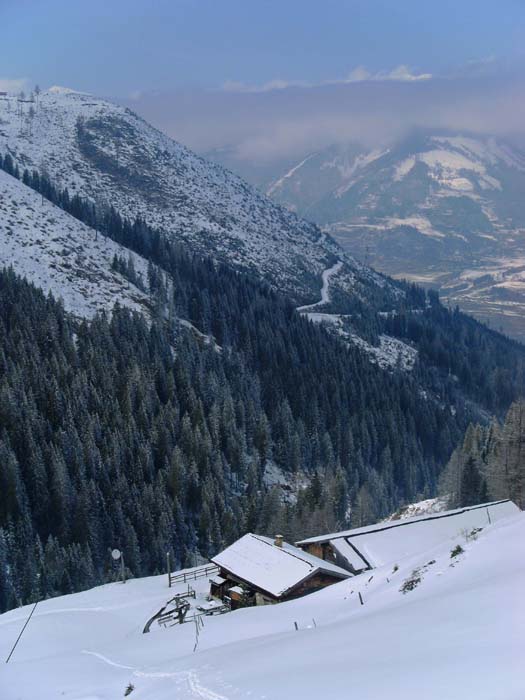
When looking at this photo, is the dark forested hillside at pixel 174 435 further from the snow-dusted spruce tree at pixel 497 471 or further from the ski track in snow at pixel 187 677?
the ski track in snow at pixel 187 677

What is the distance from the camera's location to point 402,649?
19.4 metres

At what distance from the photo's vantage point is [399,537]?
56438 millimetres

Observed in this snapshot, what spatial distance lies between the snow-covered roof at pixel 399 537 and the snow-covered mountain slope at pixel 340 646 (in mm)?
16805

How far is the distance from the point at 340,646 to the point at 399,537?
3676 cm

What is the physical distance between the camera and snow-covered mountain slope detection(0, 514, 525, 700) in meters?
17.4

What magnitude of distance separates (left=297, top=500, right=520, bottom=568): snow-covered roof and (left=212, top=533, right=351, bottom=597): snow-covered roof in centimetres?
426

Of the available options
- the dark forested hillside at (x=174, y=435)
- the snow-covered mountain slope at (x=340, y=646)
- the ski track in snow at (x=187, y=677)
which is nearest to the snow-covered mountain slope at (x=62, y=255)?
the dark forested hillside at (x=174, y=435)

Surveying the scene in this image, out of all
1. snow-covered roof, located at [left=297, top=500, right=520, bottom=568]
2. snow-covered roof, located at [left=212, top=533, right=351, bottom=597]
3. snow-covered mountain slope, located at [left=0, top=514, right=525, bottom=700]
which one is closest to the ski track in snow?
snow-covered mountain slope, located at [left=0, top=514, right=525, bottom=700]

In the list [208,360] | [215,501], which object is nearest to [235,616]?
[215,501]

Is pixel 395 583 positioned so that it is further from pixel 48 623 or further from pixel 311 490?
pixel 311 490

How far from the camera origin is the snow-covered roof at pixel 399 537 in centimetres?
5338

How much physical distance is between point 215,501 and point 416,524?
4138 cm

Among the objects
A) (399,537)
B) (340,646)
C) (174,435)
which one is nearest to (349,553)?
(399,537)

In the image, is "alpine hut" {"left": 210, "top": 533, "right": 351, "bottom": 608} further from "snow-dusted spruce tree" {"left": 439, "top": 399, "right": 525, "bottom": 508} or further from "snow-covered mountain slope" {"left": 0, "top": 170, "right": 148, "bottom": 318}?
"snow-covered mountain slope" {"left": 0, "top": 170, "right": 148, "bottom": 318}
